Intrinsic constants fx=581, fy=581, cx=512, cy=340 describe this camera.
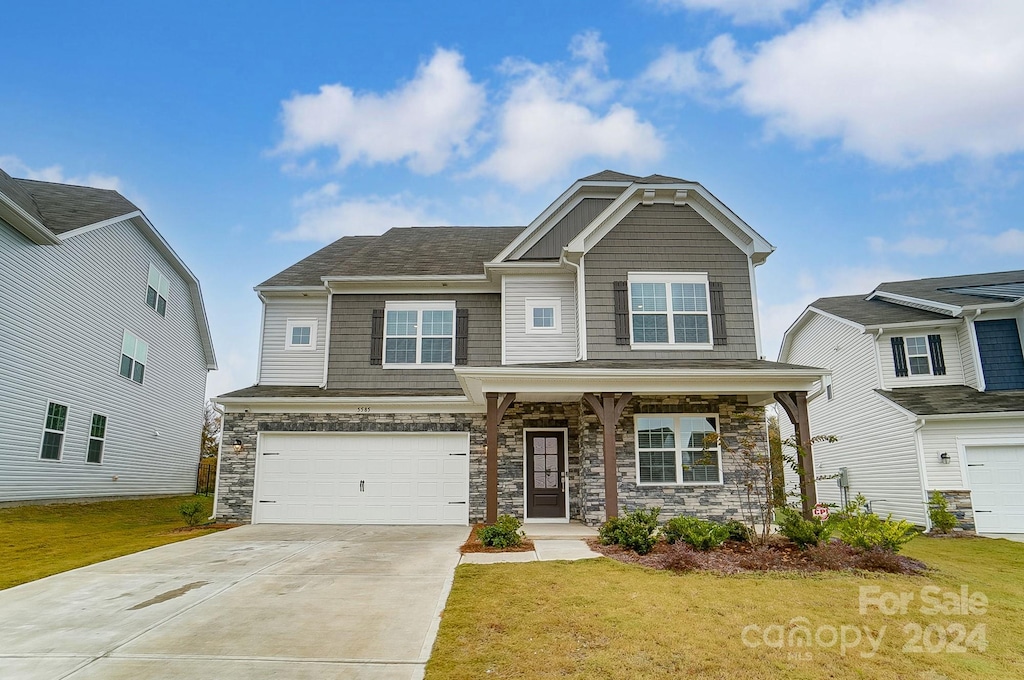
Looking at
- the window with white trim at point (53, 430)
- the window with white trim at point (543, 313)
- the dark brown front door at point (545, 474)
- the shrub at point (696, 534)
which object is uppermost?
the window with white trim at point (543, 313)

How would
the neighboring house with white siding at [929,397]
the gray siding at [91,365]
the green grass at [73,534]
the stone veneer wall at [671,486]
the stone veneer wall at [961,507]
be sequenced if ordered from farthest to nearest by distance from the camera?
the neighboring house with white siding at [929,397]
the stone veneer wall at [961,507]
the gray siding at [91,365]
the stone veneer wall at [671,486]
the green grass at [73,534]

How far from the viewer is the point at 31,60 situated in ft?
51.4

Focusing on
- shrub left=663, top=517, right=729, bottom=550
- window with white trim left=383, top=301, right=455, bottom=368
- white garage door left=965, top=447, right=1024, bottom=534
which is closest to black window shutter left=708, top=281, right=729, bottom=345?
shrub left=663, top=517, right=729, bottom=550

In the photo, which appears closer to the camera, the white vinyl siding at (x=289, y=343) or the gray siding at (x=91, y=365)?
the gray siding at (x=91, y=365)

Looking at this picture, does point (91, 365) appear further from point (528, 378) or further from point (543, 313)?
point (528, 378)

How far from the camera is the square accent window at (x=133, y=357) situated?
16312 mm

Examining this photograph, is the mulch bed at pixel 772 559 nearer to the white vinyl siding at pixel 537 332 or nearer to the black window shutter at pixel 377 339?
the white vinyl siding at pixel 537 332

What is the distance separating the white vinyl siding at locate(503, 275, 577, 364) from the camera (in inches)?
517

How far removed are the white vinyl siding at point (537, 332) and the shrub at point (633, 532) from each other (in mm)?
4774

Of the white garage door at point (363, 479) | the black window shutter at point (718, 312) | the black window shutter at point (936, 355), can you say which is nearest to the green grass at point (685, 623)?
the white garage door at point (363, 479)

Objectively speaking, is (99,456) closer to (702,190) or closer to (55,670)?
(55,670)

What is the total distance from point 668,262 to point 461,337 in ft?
16.3

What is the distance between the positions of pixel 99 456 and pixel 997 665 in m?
18.3

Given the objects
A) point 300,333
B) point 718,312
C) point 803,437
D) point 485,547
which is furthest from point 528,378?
point 300,333
